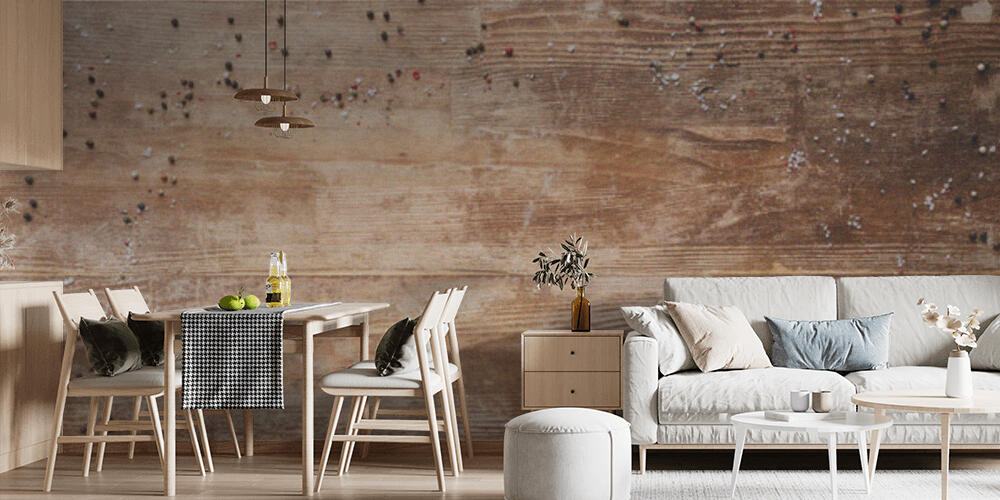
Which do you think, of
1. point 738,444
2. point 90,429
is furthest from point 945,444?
point 90,429

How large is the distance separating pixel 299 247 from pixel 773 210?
2456mm

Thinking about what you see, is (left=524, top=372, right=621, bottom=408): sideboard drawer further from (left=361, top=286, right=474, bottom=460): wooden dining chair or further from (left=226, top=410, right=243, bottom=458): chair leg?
(left=226, top=410, right=243, bottom=458): chair leg

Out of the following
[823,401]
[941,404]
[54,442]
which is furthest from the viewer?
[54,442]

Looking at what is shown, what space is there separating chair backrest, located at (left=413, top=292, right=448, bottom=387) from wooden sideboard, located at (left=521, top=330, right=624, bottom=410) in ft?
1.74

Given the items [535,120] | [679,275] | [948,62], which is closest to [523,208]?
[535,120]

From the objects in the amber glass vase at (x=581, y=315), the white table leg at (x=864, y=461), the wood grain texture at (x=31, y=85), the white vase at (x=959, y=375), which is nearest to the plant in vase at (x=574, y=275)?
the amber glass vase at (x=581, y=315)

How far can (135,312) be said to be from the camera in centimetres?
460

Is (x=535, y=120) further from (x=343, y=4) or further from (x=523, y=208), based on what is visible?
(x=343, y=4)

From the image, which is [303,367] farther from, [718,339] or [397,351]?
[718,339]

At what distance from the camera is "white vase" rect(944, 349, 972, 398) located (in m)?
3.48

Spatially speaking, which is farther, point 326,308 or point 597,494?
point 326,308

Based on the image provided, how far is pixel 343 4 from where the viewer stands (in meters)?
5.04

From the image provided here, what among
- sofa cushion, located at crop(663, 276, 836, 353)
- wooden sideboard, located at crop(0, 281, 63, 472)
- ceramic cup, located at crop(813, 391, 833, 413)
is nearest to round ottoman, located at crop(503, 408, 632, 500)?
ceramic cup, located at crop(813, 391, 833, 413)

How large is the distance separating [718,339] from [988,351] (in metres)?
1.22
